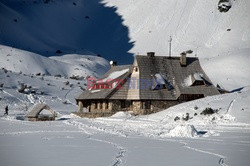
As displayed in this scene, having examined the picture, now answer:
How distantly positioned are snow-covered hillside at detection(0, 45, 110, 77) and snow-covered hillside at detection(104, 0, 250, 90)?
14203 millimetres

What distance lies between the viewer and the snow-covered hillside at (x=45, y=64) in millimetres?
74000

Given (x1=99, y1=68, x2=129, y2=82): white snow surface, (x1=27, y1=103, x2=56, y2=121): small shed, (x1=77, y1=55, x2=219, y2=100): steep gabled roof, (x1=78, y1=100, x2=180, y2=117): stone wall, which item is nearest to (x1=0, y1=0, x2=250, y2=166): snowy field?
(x1=27, y1=103, x2=56, y2=121): small shed

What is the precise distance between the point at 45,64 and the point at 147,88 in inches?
1485

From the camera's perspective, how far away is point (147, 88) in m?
45.0

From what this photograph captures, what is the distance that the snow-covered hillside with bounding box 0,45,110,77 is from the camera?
74000mm

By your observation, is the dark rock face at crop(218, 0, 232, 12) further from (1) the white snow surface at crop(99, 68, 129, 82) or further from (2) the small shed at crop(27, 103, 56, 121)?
(2) the small shed at crop(27, 103, 56, 121)

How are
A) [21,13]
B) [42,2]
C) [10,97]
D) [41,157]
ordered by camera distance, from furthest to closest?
[42,2]
[21,13]
[10,97]
[41,157]

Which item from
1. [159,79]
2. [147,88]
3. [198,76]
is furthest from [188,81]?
[147,88]

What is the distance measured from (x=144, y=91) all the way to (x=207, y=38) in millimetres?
47978

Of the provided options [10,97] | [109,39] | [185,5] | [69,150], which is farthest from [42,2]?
[69,150]

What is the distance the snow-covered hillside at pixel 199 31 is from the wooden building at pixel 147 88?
19.9 meters

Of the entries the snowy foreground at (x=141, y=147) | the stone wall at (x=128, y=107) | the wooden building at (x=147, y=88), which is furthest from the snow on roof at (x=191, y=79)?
the snowy foreground at (x=141, y=147)

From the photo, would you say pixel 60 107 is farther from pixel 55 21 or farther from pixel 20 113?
pixel 55 21

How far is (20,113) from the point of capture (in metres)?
43.8
